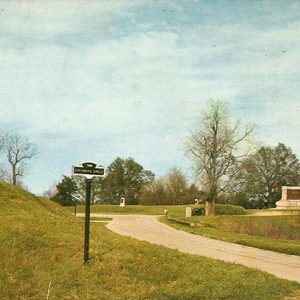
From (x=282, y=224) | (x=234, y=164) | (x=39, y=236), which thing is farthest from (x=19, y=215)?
(x=234, y=164)

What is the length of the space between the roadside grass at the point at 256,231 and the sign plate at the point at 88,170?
43.8ft

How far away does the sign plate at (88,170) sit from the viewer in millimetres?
10930

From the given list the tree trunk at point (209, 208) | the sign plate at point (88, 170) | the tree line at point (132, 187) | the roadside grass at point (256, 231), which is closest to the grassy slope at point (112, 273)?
the sign plate at point (88, 170)

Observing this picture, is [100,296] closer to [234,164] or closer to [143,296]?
[143,296]

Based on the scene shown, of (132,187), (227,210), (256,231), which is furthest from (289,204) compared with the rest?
(132,187)

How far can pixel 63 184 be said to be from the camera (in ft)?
247

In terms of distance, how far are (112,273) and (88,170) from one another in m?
2.46

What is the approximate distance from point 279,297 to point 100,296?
3788mm

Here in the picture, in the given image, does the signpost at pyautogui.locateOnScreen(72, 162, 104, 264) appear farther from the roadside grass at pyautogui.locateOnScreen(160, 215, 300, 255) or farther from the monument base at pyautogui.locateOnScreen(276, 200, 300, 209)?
the monument base at pyautogui.locateOnScreen(276, 200, 300, 209)

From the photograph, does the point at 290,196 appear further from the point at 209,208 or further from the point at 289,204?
the point at 209,208

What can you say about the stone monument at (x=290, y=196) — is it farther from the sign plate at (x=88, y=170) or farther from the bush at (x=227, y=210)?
the sign plate at (x=88, y=170)

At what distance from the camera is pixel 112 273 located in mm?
10414

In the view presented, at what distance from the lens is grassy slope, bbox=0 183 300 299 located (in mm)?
9562

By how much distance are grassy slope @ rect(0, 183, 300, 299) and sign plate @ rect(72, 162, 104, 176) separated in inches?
82.8
